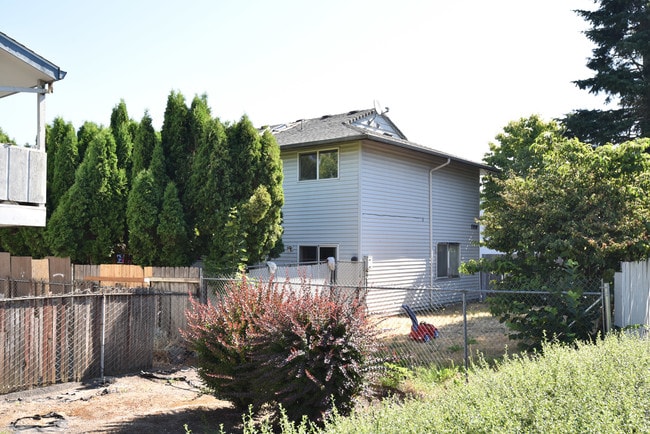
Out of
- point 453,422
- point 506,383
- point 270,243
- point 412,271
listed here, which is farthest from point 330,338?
point 412,271

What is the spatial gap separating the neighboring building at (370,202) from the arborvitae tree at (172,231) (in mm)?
5043

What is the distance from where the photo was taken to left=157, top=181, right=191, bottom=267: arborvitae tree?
526 inches

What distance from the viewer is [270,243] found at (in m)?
14.0

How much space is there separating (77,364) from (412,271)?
38.9 ft

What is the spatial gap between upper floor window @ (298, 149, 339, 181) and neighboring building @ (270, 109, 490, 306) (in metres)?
0.03

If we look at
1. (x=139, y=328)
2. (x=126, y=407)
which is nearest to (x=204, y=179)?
(x=139, y=328)

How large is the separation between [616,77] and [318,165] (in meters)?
11.6

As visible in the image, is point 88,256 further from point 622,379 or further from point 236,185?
point 622,379

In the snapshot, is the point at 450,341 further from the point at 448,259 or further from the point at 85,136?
the point at 85,136

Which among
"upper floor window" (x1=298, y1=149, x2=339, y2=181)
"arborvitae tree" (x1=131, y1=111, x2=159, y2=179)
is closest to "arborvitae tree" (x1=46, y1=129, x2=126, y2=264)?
"arborvitae tree" (x1=131, y1=111, x2=159, y2=179)

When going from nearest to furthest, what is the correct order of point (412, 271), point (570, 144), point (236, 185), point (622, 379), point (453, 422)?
1. point (453, 422)
2. point (622, 379)
3. point (570, 144)
4. point (236, 185)
5. point (412, 271)

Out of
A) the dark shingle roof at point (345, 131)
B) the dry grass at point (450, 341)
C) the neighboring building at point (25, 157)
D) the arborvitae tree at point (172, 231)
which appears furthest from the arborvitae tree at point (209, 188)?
the dry grass at point (450, 341)

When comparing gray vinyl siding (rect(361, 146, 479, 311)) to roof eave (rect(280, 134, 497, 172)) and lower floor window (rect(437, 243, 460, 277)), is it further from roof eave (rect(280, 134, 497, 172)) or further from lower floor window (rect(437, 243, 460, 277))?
roof eave (rect(280, 134, 497, 172))

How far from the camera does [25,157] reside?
28.0 ft
